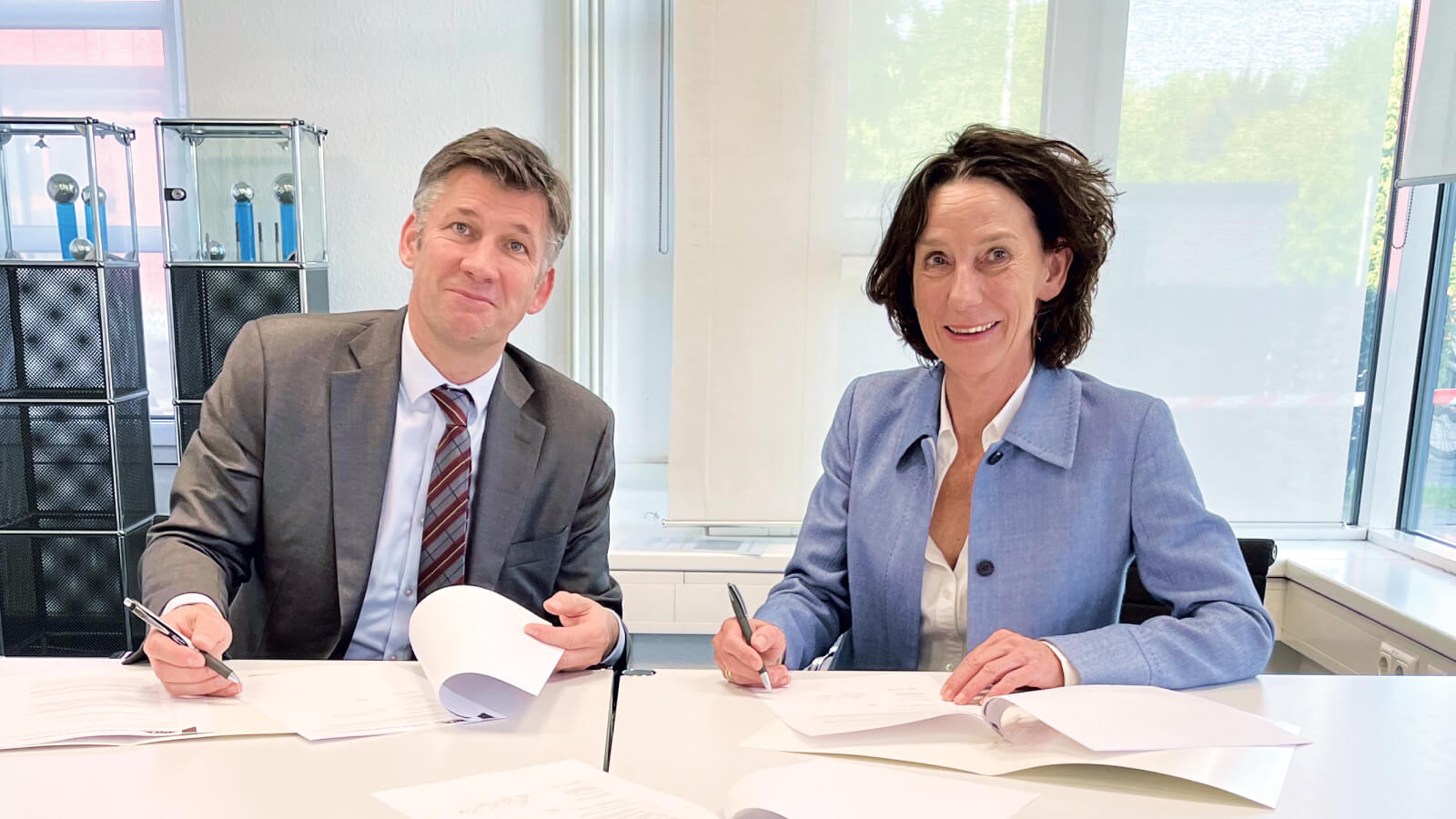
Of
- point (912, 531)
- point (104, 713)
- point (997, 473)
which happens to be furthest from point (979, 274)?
point (104, 713)

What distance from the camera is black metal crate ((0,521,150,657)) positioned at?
265 centimetres

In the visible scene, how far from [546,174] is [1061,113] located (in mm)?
1722

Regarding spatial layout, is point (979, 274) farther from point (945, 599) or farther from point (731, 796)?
point (731, 796)

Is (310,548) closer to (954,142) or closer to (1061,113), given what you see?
(954,142)

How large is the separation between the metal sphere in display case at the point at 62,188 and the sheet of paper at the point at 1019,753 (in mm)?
2495

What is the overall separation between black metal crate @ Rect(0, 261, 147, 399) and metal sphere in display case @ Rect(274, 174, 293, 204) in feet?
1.54

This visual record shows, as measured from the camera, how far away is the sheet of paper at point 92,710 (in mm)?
1021

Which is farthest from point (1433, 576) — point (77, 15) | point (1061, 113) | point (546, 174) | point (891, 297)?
point (77, 15)

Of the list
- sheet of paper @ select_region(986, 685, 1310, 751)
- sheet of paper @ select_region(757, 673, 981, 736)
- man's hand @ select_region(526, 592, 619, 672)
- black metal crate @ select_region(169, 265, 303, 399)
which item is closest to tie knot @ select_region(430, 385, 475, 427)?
man's hand @ select_region(526, 592, 619, 672)

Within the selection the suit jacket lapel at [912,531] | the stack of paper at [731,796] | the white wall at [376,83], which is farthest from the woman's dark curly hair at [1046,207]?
the white wall at [376,83]

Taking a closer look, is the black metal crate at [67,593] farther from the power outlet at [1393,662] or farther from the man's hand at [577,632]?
the power outlet at [1393,662]

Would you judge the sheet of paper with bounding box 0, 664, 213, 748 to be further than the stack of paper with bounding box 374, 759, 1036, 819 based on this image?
Yes

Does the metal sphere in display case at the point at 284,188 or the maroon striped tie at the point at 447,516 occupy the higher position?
the metal sphere in display case at the point at 284,188

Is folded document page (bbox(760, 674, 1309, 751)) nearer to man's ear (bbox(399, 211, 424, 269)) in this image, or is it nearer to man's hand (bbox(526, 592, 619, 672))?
man's hand (bbox(526, 592, 619, 672))
